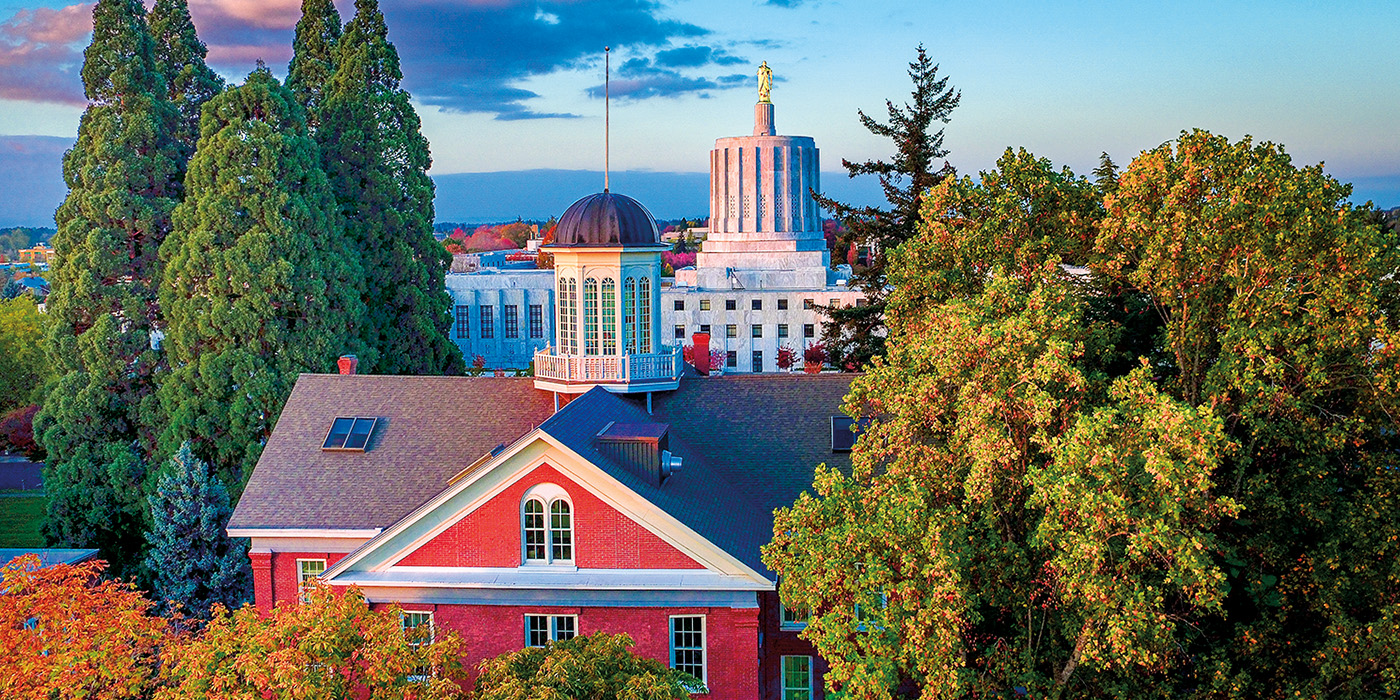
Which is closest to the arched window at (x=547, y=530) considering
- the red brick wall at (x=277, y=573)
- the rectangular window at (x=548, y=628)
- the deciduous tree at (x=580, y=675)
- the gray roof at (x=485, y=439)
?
the rectangular window at (x=548, y=628)

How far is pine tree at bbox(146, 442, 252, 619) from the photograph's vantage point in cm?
3709

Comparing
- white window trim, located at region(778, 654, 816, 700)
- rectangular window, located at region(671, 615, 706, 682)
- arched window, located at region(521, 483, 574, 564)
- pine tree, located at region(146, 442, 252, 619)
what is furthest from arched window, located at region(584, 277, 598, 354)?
pine tree, located at region(146, 442, 252, 619)

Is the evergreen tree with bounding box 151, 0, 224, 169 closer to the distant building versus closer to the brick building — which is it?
the brick building

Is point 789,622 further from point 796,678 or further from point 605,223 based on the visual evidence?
point 605,223

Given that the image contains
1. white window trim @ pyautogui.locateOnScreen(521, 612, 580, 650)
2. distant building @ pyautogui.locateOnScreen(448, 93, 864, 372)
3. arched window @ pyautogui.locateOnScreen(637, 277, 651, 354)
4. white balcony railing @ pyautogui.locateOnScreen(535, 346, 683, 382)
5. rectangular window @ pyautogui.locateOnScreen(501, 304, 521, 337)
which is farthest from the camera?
rectangular window @ pyautogui.locateOnScreen(501, 304, 521, 337)

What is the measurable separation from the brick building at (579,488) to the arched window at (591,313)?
0.21ft

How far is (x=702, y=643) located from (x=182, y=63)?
36440 millimetres

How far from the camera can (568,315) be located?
33.1m

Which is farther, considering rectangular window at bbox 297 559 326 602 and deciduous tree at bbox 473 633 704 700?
rectangular window at bbox 297 559 326 602

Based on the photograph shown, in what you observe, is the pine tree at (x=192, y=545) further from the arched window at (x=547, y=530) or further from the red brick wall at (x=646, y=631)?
the arched window at (x=547, y=530)

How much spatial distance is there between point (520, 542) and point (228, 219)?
22.7m

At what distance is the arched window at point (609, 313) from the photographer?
3278cm

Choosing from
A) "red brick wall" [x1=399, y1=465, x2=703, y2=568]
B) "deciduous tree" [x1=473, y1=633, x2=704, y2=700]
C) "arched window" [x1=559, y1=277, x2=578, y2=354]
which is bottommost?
"deciduous tree" [x1=473, y1=633, x2=704, y2=700]

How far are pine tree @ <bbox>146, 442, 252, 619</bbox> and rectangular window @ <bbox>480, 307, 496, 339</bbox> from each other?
75418 millimetres
